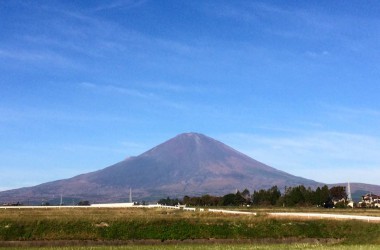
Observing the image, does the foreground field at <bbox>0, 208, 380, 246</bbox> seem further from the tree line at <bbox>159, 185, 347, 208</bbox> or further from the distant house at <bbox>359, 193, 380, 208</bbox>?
the distant house at <bbox>359, 193, 380, 208</bbox>

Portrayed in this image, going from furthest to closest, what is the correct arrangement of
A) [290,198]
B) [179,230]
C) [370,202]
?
[370,202] → [290,198] → [179,230]

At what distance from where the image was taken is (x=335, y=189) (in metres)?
149

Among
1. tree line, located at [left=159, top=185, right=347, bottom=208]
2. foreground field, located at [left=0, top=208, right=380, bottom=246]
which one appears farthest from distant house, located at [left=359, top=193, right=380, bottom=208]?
foreground field, located at [left=0, top=208, right=380, bottom=246]

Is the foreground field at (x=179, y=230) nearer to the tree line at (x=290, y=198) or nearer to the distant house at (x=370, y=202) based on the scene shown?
the tree line at (x=290, y=198)

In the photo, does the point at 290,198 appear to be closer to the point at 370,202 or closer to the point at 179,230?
the point at 370,202

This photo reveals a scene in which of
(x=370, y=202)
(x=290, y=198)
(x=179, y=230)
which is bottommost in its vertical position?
(x=179, y=230)

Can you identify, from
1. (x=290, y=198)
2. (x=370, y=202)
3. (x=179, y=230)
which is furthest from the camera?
(x=370, y=202)

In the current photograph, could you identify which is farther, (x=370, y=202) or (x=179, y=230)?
(x=370, y=202)

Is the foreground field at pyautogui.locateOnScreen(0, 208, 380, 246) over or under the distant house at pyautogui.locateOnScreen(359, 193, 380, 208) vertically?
under

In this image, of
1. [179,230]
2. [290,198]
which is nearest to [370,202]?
[290,198]

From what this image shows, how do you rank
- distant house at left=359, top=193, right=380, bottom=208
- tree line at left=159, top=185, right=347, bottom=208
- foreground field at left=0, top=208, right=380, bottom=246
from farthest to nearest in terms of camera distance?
distant house at left=359, top=193, right=380, bottom=208, tree line at left=159, top=185, right=347, bottom=208, foreground field at left=0, top=208, right=380, bottom=246

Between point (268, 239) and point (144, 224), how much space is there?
11.0 m

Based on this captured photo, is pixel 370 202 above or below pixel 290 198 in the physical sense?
below

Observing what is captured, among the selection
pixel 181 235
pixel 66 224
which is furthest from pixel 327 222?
pixel 66 224
